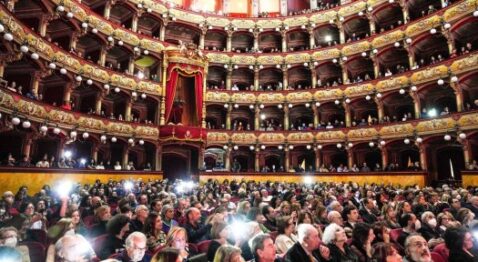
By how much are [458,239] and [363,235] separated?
1192 mm

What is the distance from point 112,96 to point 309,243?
24.8m

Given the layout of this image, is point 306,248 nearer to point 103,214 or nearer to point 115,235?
point 115,235

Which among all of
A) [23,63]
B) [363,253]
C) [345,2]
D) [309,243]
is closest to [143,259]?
[309,243]

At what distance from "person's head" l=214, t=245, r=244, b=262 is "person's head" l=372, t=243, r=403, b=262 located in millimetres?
1636

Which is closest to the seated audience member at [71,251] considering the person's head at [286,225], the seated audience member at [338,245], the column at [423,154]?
the person's head at [286,225]

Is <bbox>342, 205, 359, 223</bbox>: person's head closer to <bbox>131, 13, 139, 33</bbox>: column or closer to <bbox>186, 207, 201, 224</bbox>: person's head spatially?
<bbox>186, 207, 201, 224</bbox>: person's head

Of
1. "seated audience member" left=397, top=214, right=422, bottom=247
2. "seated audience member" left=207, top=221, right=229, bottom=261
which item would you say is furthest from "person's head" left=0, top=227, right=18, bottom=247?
"seated audience member" left=397, top=214, right=422, bottom=247

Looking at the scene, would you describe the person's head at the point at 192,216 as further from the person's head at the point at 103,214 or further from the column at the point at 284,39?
the column at the point at 284,39

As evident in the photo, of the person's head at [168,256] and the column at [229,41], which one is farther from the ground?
the column at [229,41]

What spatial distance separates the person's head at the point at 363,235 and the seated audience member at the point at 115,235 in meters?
3.55

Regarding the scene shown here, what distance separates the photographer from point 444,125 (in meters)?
20.9

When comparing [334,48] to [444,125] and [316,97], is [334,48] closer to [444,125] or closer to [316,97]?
[316,97]

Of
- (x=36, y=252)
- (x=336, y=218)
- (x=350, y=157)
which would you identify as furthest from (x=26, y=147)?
(x=350, y=157)

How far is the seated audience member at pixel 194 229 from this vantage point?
20.2 feet
